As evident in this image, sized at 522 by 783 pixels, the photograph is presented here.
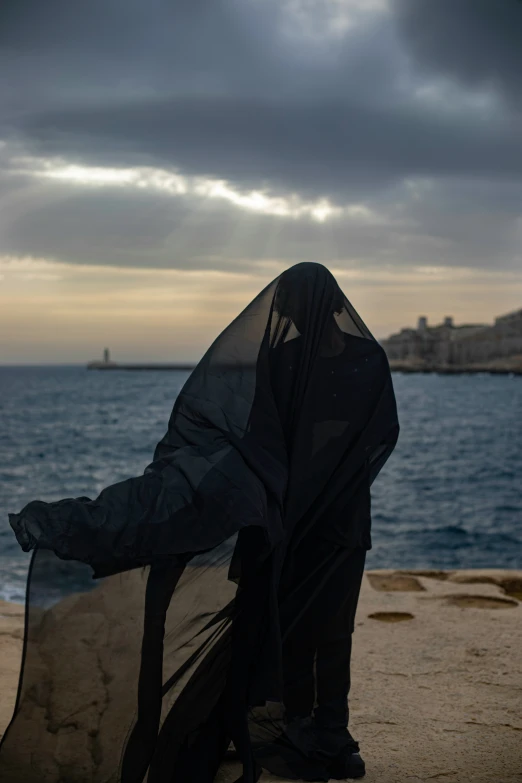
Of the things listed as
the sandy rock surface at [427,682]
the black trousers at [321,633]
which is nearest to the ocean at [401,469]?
the sandy rock surface at [427,682]

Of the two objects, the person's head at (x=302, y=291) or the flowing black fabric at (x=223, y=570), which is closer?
the flowing black fabric at (x=223, y=570)

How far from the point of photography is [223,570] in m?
2.46

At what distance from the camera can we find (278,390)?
261 centimetres

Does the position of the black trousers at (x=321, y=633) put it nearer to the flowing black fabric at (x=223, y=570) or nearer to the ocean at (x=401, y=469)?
the flowing black fabric at (x=223, y=570)

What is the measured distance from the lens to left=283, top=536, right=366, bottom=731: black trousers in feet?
8.77

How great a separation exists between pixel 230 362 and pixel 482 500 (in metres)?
19.8

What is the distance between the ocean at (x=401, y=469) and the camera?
46.0ft

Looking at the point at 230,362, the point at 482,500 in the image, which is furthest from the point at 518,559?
the point at 230,362

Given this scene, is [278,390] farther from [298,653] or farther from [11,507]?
[11,507]

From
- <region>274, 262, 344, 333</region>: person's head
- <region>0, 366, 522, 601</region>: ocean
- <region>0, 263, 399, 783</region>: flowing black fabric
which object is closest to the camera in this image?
<region>0, 263, 399, 783</region>: flowing black fabric

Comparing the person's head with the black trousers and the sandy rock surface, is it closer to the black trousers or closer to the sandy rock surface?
the black trousers

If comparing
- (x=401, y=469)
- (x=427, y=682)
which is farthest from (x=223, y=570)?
(x=401, y=469)

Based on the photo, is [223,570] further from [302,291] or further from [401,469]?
[401,469]

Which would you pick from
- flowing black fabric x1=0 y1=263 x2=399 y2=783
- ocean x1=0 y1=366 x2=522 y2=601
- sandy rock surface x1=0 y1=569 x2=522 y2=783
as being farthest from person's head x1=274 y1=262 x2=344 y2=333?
ocean x1=0 y1=366 x2=522 y2=601
